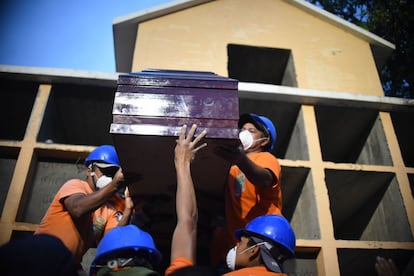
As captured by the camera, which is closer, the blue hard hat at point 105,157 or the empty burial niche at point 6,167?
the blue hard hat at point 105,157

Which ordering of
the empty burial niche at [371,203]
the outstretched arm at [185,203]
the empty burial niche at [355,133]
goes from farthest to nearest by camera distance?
the empty burial niche at [355,133]
the empty burial niche at [371,203]
the outstretched arm at [185,203]

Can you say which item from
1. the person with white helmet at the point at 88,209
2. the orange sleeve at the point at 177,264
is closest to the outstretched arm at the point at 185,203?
the orange sleeve at the point at 177,264

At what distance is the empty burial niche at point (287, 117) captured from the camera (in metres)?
5.09

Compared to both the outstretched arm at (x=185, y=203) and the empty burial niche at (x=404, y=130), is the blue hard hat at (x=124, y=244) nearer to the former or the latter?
the outstretched arm at (x=185, y=203)

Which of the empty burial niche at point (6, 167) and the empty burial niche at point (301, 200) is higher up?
the empty burial niche at point (6, 167)

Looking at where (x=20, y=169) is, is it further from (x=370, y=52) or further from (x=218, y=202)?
(x=370, y=52)

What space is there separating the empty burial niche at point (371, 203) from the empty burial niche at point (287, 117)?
0.56m

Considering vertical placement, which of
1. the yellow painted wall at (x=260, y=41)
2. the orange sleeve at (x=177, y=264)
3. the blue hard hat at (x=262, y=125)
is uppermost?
the yellow painted wall at (x=260, y=41)

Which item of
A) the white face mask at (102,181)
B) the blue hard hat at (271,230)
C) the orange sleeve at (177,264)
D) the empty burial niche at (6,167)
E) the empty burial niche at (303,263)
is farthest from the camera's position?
the empty burial niche at (6,167)

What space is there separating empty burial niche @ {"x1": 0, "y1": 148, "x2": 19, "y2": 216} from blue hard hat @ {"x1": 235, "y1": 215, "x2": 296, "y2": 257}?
9.77 ft

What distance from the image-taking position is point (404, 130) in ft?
19.1

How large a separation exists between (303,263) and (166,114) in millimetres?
2758

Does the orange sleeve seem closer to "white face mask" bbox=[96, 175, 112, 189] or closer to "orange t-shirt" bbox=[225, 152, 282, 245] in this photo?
"orange t-shirt" bbox=[225, 152, 282, 245]

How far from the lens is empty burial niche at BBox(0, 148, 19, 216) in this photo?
429 centimetres
